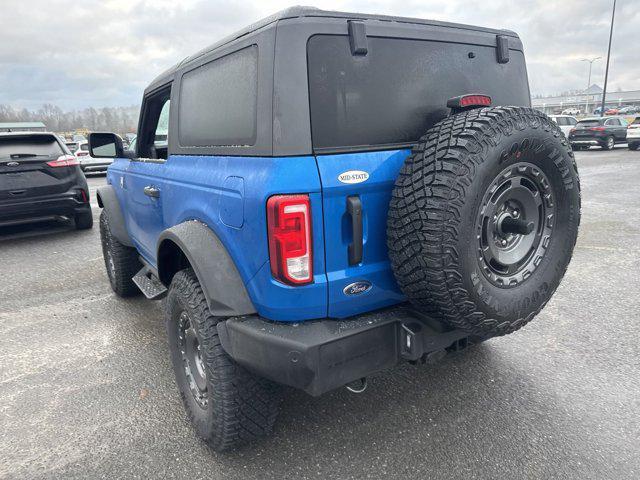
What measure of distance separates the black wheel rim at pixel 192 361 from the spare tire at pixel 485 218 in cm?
118

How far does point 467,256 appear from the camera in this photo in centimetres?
176

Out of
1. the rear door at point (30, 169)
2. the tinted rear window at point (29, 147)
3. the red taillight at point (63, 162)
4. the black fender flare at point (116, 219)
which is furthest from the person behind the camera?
the red taillight at point (63, 162)

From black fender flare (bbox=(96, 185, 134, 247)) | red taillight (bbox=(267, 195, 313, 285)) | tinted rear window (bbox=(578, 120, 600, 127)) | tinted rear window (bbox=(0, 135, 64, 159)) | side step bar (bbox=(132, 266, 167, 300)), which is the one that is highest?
tinted rear window (bbox=(578, 120, 600, 127))

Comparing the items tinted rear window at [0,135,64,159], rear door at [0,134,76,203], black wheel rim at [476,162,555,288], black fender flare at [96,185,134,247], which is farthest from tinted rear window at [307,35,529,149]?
tinted rear window at [0,135,64,159]

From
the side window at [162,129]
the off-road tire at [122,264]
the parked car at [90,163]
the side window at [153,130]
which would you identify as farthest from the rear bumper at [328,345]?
the parked car at [90,163]

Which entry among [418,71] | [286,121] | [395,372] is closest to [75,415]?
[395,372]

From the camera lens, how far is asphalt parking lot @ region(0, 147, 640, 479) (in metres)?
2.16

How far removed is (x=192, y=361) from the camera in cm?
243

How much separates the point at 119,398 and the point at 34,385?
679 mm

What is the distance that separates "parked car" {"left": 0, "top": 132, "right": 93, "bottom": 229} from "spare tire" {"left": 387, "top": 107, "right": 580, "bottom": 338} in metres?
6.88

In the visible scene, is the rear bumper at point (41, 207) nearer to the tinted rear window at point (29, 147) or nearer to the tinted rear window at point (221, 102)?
the tinted rear window at point (29, 147)

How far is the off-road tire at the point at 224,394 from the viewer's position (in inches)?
81.7

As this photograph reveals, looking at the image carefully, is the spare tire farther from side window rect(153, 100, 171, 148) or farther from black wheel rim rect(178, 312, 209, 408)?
side window rect(153, 100, 171, 148)

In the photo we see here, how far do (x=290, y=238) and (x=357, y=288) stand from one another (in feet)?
1.28
